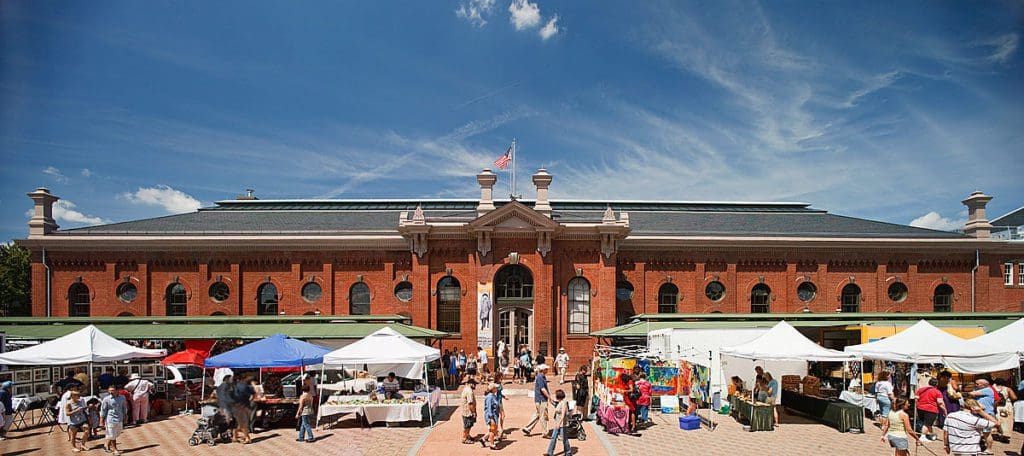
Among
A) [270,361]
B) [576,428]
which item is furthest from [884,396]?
[270,361]

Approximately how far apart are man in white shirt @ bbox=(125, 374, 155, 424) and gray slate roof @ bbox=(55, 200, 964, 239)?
13.2 metres

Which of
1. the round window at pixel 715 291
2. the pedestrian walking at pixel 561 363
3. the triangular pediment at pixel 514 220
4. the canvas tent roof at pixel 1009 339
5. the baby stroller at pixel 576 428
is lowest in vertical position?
the pedestrian walking at pixel 561 363

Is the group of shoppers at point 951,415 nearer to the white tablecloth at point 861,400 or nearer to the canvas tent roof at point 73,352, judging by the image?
the white tablecloth at point 861,400

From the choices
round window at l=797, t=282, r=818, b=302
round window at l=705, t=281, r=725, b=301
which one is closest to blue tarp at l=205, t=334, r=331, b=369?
round window at l=705, t=281, r=725, b=301

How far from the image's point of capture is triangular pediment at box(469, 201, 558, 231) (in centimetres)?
2917

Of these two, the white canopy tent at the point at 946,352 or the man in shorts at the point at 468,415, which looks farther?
the white canopy tent at the point at 946,352

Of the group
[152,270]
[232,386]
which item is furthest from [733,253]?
[152,270]

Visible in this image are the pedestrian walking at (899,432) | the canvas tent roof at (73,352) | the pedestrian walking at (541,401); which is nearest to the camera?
the pedestrian walking at (899,432)

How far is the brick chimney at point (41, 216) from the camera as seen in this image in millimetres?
30438

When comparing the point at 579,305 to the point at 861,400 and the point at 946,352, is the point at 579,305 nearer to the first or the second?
the point at 861,400

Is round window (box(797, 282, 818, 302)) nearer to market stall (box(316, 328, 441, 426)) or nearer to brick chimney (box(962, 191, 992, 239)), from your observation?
brick chimney (box(962, 191, 992, 239))

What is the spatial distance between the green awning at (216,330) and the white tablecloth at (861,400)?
14536 millimetres

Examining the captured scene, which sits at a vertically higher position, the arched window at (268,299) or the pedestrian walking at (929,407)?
the arched window at (268,299)

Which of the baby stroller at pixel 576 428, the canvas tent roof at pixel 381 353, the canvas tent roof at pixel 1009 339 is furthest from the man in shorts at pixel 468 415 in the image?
the canvas tent roof at pixel 1009 339
